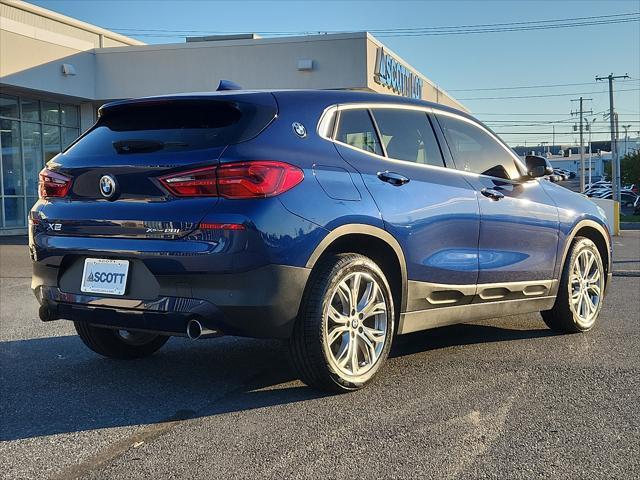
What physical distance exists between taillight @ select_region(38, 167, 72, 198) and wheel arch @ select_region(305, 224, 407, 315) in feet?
4.93

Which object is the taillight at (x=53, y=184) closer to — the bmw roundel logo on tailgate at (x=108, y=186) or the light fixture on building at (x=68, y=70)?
the bmw roundel logo on tailgate at (x=108, y=186)

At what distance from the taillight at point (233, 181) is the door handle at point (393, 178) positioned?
2.52 feet

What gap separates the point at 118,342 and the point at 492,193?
9.31 ft

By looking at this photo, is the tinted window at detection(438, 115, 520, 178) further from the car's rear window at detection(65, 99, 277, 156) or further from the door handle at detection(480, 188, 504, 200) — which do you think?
the car's rear window at detection(65, 99, 277, 156)

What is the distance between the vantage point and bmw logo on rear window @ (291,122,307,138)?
155 inches

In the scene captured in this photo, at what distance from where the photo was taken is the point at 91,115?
78.7 feet

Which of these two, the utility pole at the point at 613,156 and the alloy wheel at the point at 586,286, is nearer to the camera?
the alloy wheel at the point at 586,286

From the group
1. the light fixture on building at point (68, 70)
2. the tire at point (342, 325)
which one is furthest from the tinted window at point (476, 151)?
the light fixture on building at point (68, 70)

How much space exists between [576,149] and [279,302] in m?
182

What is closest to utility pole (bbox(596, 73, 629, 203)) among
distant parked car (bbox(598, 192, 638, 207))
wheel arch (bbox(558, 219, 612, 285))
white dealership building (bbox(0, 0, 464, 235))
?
distant parked car (bbox(598, 192, 638, 207))

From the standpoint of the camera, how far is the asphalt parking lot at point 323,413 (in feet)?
9.91

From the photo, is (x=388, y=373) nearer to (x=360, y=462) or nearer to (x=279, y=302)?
(x=279, y=302)

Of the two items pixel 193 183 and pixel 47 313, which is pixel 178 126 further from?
pixel 47 313

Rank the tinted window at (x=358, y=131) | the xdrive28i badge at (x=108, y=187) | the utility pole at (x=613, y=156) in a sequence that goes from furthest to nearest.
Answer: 1. the utility pole at (x=613, y=156)
2. the tinted window at (x=358, y=131)
3. the xdrive28i badge at (x=108, y=187)
